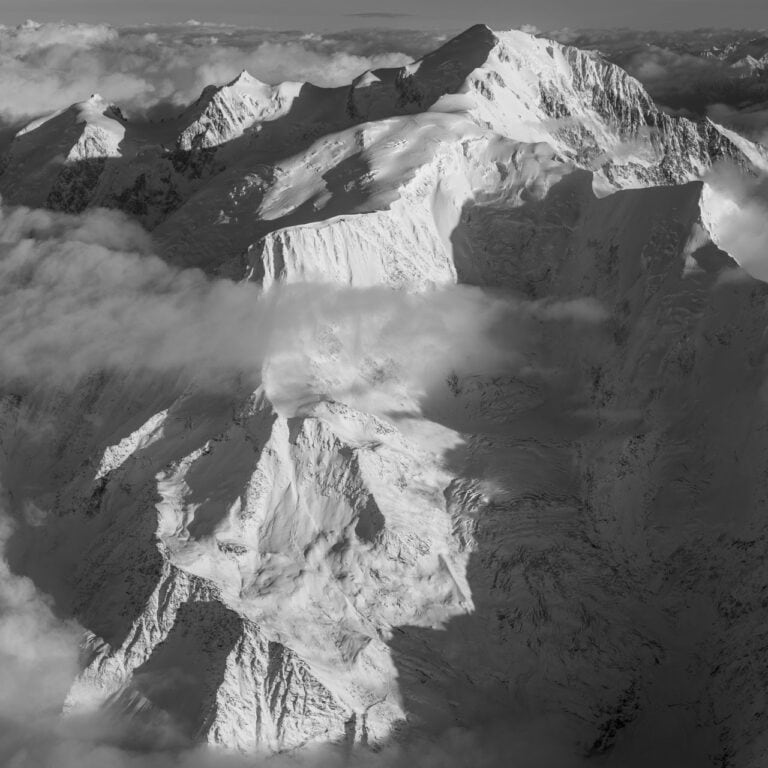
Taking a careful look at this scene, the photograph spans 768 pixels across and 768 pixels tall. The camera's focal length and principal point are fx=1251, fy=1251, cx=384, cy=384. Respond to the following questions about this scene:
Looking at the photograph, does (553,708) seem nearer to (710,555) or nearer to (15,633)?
(710,555)

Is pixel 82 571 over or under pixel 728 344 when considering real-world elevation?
under

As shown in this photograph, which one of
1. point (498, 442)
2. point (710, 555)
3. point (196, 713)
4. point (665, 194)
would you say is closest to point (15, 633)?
point (196, 713)

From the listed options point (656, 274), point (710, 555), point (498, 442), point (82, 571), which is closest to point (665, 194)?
point (656, 274)

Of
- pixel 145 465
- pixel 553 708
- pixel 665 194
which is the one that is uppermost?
pixel 665 194

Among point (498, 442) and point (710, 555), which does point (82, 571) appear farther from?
point (710, 555)

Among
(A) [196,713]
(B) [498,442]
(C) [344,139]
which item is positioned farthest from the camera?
(C) [344,139]

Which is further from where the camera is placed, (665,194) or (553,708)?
(665,194)

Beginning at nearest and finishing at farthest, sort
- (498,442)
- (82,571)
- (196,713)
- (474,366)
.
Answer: (196,713) < (82,571) < (498,442) < (474,366)
